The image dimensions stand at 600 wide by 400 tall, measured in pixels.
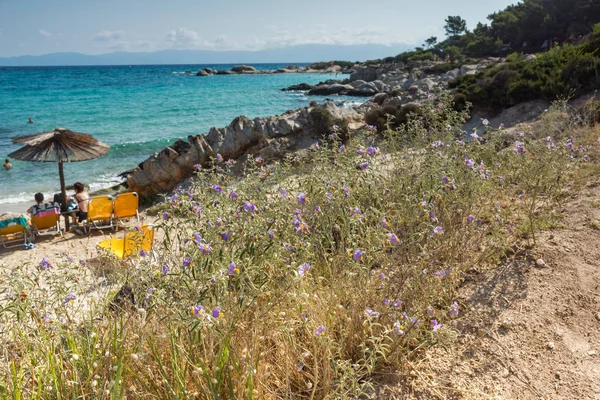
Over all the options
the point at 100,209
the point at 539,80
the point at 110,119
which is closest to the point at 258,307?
the point at 100,209

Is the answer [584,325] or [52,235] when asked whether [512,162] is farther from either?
[52,235]

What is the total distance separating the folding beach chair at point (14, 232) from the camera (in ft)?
28.5

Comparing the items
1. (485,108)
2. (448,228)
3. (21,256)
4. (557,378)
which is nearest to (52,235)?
(21,256)

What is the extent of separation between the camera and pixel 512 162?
374 cm

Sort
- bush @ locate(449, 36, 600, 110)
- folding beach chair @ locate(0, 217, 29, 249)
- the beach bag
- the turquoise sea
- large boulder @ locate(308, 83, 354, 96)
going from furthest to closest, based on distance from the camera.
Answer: large boulder @ locate(308, 83, 354, 96), the turquoise sea, bush @ locate(449, 36, 600, 110), the beach bag, folding beach chair @ locate(0, 217, 29, 249)

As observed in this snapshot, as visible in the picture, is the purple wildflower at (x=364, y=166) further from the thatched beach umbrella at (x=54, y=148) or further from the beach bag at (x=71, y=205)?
the beach bag at (x=71, y=205)

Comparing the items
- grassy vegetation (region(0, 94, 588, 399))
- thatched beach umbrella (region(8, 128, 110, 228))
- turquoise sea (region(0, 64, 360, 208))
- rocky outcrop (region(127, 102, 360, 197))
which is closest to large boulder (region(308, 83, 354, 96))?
turquoise sea (region(0, 64, 360, 208))

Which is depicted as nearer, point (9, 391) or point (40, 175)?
point (9, 391)

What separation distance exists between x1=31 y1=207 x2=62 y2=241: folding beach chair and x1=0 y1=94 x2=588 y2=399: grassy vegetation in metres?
7.66

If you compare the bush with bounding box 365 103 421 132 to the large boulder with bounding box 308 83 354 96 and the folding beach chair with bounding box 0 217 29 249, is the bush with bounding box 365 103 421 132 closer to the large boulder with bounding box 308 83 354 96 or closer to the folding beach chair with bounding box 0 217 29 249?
the folding beach chair with bounding box 0 217 29 249

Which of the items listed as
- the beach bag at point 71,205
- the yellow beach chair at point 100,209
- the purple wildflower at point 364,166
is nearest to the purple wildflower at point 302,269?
the purple wildflower at point 364,166

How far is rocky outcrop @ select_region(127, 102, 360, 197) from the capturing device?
14.4 metres

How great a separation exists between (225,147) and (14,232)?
23.6ft

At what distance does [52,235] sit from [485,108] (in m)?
12.8
